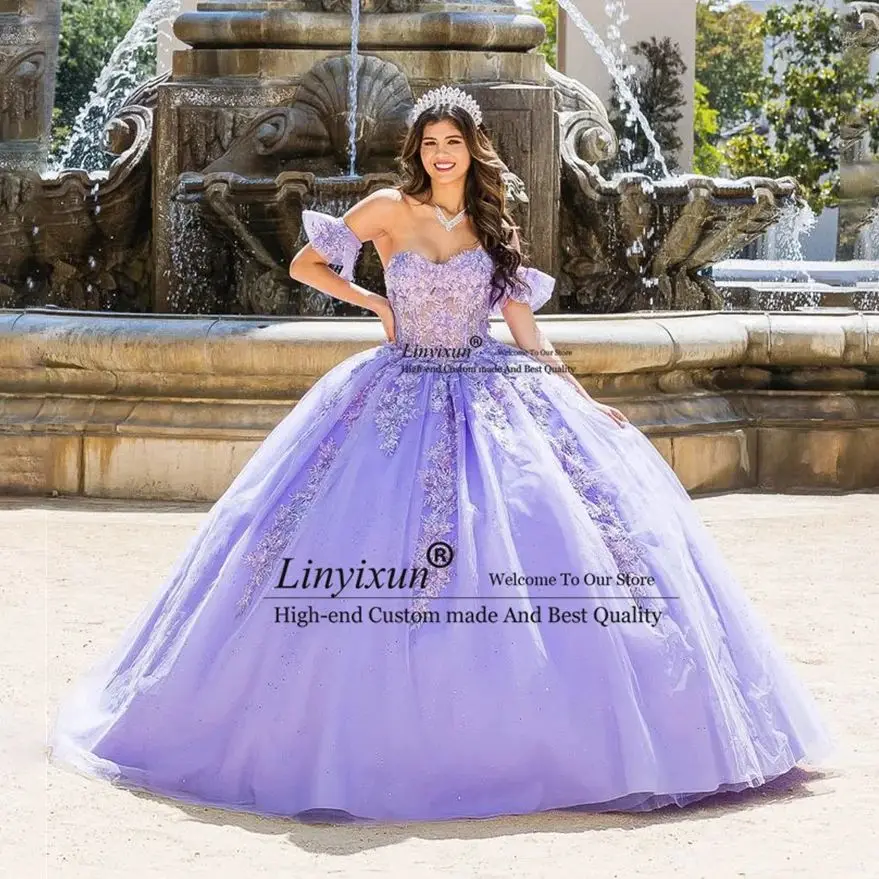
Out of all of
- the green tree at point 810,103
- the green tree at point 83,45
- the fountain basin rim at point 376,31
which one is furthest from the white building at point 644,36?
the fountain basin rim at point 376,31

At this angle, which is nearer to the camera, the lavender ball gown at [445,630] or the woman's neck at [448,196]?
the lavender ball gown at [445,630]

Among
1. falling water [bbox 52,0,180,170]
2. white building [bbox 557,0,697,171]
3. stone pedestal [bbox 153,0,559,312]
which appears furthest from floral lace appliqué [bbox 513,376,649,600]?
white building [bbox 557,0,697,171]

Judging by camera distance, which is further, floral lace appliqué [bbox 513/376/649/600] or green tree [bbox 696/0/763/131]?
green tree [bbox 696/0/763/131]

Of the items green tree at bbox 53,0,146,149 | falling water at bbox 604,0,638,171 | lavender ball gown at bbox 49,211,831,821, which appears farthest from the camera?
green tree at bbox 53,0,146,149

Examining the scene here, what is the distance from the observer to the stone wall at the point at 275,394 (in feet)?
27.9

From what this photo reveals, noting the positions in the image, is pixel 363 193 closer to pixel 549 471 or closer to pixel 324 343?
pixel 324 343

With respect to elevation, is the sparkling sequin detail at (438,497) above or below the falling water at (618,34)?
below

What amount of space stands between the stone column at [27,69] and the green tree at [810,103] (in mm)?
14120

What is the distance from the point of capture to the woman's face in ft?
15.8

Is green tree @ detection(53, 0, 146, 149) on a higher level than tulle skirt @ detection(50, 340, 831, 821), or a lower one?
higher

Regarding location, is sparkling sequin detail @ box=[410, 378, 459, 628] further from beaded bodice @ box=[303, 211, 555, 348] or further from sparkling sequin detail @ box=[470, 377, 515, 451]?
beaded bodice @ box=[303, 211, 555, 348]

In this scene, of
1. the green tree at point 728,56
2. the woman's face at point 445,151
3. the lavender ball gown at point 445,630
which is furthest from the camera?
the green tree at point 728,56

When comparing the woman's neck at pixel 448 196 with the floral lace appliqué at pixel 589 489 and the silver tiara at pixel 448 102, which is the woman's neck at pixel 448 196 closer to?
the silver tiara at pixel 448 102

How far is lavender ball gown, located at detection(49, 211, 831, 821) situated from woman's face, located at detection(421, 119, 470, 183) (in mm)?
209
